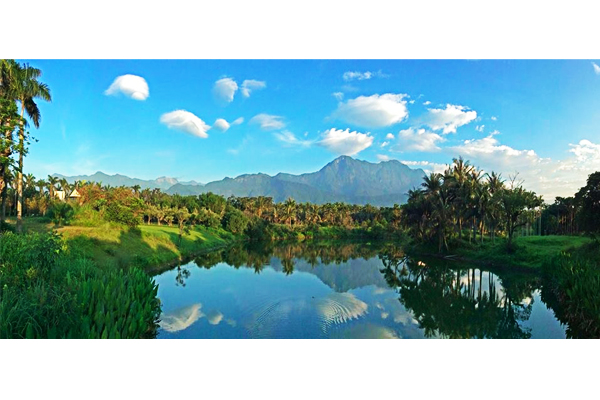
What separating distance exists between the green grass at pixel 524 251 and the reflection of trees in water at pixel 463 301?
2.52 meters

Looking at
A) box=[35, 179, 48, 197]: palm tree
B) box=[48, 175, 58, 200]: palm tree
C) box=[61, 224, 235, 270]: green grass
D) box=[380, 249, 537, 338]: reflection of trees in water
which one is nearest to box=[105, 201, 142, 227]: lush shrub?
box=[61, 224, 235, 270]: green grass

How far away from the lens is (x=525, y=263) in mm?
20719

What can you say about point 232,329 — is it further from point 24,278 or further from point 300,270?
point 300,270

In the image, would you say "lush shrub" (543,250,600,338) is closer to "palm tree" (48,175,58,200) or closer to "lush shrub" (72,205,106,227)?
"lush shrub" (72,205,106,227)

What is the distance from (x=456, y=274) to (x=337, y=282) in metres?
8.39

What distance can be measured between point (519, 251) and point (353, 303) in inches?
644

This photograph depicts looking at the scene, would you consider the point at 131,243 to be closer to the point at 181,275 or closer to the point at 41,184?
the point at 181,275

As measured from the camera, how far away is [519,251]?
2212cm

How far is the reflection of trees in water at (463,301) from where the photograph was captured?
9.98 meters

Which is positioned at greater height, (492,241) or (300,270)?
(492,241)

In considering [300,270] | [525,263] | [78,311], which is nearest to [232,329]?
[78,311]

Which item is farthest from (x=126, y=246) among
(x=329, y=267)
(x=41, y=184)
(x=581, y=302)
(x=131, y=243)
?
(x=41, y=184)

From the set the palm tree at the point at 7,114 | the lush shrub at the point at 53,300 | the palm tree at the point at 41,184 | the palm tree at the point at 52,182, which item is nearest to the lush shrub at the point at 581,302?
the lush shrub at the point at 53,300
